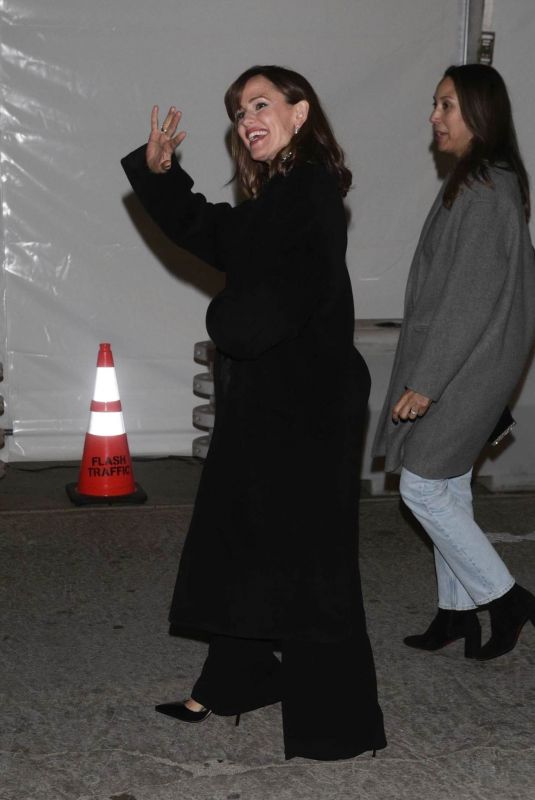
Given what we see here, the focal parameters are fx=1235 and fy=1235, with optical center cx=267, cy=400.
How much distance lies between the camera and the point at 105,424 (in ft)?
20.9

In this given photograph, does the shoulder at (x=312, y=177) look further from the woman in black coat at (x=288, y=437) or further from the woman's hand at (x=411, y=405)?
the woman's hand at (x=411, y=405)

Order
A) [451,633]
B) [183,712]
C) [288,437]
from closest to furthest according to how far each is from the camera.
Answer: [288,437], [183,712], [451,633]

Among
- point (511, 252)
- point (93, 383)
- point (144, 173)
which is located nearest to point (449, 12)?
point (93, 383)

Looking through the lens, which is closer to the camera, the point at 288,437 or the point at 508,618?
the point at 288,437

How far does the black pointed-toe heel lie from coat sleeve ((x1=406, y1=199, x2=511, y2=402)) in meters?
1.20

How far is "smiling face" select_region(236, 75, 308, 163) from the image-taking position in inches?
128

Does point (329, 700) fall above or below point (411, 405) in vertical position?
below

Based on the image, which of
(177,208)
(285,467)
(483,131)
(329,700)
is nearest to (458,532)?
(329,700)

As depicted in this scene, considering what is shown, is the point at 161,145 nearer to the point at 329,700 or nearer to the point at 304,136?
the point at 304,136

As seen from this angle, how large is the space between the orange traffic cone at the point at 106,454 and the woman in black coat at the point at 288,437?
114 inches

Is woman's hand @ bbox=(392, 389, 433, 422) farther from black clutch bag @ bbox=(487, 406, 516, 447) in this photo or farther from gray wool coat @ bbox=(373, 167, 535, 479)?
black clutch bag @ bbox=(487, 406, 516, 447)

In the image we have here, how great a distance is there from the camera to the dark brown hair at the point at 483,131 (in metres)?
3.96

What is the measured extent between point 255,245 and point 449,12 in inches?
163

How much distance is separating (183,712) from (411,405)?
1190 mm
